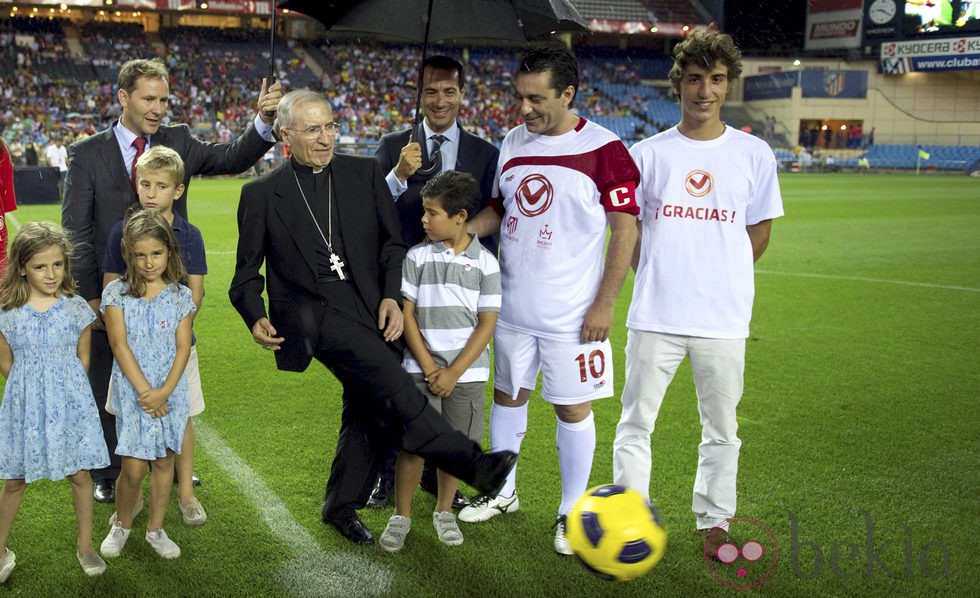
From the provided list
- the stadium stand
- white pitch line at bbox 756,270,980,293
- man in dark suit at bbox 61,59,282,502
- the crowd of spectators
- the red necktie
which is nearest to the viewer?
man in dark suit at bbox 61,59,282,502

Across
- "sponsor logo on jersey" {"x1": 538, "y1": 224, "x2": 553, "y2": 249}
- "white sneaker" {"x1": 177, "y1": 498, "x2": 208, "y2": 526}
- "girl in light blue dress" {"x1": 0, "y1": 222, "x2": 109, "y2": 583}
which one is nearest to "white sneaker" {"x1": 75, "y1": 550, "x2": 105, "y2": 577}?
"girl in light blue dress" {"x1": 0, "y1": 222, "x2": 109, "y2": 583}

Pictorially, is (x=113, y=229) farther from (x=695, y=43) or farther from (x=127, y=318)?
(x=695, y=43)

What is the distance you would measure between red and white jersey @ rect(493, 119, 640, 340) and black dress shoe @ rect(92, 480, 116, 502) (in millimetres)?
2199

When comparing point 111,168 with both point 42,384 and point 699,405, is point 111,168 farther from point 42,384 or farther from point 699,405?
point 699,405

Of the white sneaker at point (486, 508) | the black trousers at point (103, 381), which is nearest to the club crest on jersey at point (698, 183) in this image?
the white sneaker at point (486, 508)

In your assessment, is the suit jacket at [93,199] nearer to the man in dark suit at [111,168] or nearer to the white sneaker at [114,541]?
the man in dark suit at [111,168]

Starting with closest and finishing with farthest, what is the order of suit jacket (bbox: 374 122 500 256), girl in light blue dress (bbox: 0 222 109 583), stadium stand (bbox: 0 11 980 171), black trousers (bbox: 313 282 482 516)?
girl in light blue dress (bbox: 0 222 109 583), black trousers (bbox: 313 282 482 516), suit jacket (bbox: 374 122 500 256), stadium stand (bbox: 0 11 980 171)

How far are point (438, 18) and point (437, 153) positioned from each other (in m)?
0.68

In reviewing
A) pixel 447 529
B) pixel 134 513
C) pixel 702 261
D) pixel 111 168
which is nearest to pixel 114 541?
pixel 134 513

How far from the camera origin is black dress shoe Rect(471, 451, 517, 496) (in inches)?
125

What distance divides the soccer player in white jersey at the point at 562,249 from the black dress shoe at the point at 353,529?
0.57m

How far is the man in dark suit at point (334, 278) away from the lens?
3.33 metres

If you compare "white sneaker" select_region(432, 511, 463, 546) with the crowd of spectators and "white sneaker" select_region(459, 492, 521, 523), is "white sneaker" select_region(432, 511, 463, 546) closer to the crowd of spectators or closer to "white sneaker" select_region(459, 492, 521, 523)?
"white sneaker" select_region(459, 492, 521, 523)

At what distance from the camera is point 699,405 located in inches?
140
